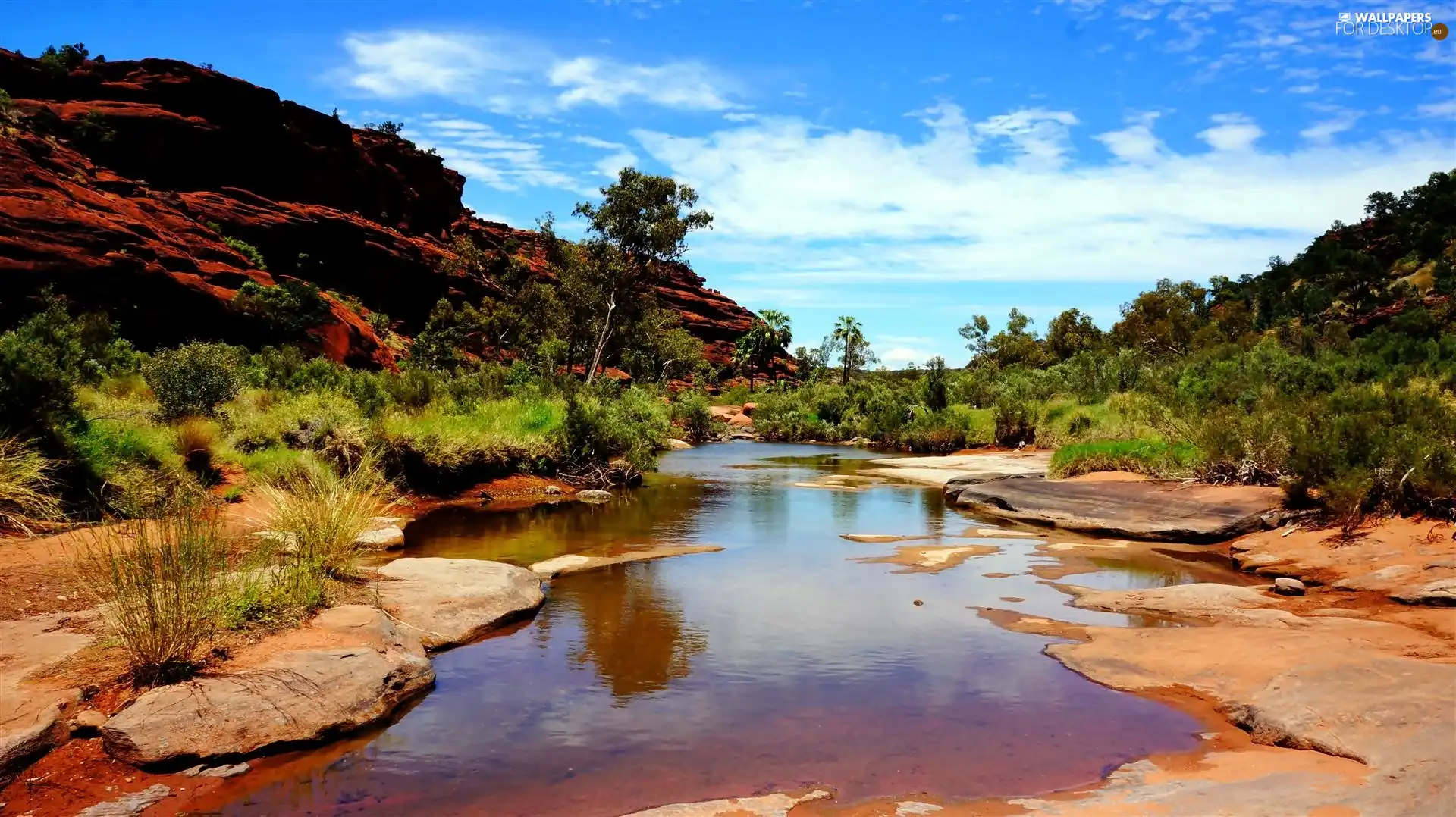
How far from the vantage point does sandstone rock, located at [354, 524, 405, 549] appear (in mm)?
11930

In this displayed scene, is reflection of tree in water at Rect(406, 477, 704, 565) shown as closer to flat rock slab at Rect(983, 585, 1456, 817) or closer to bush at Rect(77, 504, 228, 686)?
bush at Rect(77, 504, 228, 686)

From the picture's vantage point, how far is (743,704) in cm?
650

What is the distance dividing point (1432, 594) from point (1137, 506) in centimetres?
632

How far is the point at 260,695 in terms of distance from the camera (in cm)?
559

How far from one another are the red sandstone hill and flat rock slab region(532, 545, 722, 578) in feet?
85.9

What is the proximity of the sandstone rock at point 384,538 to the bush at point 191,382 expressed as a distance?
19.9 feet

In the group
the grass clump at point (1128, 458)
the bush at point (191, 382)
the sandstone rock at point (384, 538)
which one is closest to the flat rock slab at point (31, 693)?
the sandstone rock at point (384, 538)

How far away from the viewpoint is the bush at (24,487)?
9151 millimetres

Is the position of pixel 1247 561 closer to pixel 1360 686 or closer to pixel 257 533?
pixel 1360 686

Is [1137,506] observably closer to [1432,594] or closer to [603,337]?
[1432,594]

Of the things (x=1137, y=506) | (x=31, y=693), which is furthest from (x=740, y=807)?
(x=1137, y=506)

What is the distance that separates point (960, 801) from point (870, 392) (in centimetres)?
4689

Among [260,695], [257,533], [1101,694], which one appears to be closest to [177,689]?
[260,695]

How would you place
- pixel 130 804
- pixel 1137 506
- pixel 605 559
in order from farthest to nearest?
1. pixel 1137 506
2. pixel 605 559
3. pixel 130 804
